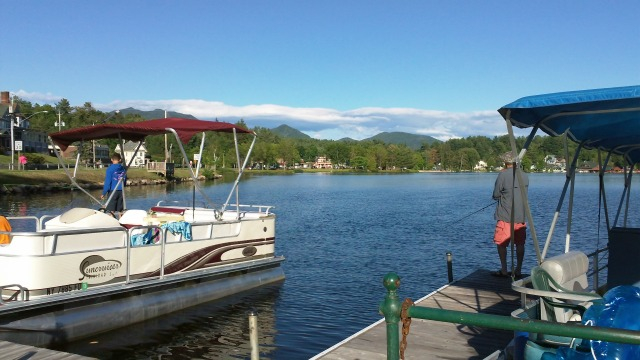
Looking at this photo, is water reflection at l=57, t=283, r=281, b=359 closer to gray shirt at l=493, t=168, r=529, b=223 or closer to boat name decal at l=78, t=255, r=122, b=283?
boat name decal at l=78, t=255, r=122, b=283

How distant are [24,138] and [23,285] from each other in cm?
10899

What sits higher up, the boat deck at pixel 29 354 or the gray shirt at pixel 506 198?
the gray shirt at pixel 506 198

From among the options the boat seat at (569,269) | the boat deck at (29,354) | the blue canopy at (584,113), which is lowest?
the boat deck at (29,354)

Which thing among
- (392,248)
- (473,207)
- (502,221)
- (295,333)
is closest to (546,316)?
(502,221)

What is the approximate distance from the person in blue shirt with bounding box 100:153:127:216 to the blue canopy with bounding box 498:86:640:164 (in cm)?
959

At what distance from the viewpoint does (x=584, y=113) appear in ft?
19.1

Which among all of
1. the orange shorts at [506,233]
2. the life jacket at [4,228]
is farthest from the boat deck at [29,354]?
the orange shorts at [506,233]

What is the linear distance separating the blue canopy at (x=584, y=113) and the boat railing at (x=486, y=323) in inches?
112

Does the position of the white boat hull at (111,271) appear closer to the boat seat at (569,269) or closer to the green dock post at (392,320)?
the green dock post at (392,320)

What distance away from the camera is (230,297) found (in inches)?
512

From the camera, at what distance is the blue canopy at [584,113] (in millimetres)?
5184

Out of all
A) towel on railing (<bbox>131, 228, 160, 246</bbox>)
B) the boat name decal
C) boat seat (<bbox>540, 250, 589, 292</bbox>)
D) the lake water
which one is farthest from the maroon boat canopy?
boat seat (<bbox>540, 250, 589, 292</bbox>)

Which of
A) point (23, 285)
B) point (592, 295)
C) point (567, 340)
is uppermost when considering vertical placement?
point (592, 295)

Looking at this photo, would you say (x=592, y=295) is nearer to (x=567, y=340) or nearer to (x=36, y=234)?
(x=567, y=340)
